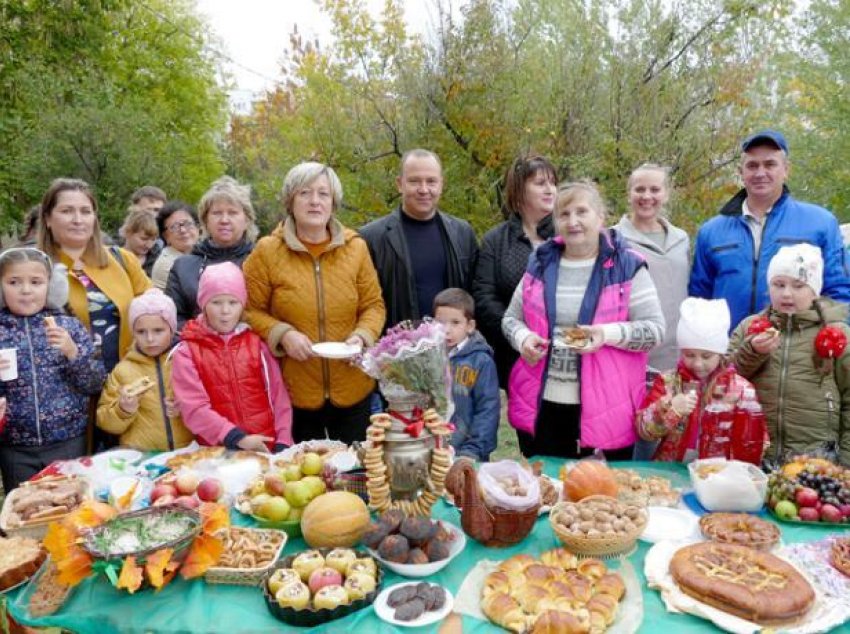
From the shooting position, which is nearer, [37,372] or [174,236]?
[37,372]

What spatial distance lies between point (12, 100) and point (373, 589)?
52.1 feet

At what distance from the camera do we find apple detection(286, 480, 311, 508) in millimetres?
2525

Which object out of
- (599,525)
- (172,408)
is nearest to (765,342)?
(599,525)

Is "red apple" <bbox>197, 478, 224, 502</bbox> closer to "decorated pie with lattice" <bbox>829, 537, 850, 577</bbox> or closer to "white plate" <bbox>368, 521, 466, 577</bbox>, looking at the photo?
"white plate" <bbox>368, 521, 466, 577</bbox>

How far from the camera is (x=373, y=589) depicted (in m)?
2.08

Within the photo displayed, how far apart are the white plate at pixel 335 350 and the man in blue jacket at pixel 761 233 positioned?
2367 millimetres

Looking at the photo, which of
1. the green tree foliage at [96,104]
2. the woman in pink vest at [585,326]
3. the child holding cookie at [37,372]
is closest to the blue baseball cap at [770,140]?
the woman in pink vest at [585,326]

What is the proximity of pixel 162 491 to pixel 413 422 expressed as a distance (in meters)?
1.12

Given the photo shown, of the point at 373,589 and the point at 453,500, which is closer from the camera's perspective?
the point at 373,589

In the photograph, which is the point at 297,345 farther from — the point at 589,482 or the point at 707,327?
the point at 707,327

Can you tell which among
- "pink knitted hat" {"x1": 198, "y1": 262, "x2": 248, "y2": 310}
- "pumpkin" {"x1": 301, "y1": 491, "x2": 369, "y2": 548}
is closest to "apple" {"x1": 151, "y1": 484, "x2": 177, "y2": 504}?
"pumpkin" {"x1": 301, "y1": 491, "x2": 369, "y2": 548}

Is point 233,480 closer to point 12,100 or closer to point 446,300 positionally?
point 446,300

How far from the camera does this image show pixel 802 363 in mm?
3170

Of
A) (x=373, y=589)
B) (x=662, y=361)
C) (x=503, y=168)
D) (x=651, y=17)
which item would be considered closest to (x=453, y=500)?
(x=373, y=589)
